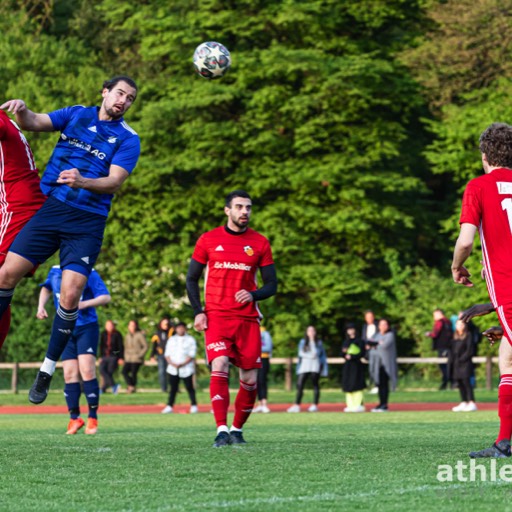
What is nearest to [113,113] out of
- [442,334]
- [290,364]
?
[442,334]

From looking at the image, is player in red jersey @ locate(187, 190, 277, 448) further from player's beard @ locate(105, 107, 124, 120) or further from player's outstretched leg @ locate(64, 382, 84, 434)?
player's outstretched leg @ locate(64, 382, 84, 434)

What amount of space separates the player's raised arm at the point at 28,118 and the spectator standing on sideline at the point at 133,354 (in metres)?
25.0

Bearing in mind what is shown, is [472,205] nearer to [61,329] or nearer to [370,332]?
[61,329]

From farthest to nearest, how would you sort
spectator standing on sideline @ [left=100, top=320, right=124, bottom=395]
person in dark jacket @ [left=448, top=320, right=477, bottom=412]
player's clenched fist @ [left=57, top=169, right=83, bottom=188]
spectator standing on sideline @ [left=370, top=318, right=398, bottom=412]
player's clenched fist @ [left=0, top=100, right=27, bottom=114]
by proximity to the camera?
spectator standing on sideline @ [left=100, top=320, right=124, bottom=395]
spectator standing on sideline @ [left=370, top=318, right=398, bottom=412]
person in dark jacket @ [left=448, top=320, right=477, bottom=412]
player's clenched fist @ [left=57, top=169, right=83, bottom=188]
player's clenched fist @ [left=0, top=100, right=27, bottom=114]

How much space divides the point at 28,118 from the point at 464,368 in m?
16.3

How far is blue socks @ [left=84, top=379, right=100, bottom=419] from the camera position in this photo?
15367 mm

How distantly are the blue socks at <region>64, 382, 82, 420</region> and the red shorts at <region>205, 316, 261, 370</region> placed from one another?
13.9 feet

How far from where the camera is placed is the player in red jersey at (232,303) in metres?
11.7

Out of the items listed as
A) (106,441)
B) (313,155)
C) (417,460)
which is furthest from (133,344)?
(417,460)

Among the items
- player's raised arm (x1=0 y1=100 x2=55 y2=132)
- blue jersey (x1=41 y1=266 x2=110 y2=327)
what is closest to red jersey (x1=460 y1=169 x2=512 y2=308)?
player's raised arm (x1=0 y1=100 x2=55 y2=132)

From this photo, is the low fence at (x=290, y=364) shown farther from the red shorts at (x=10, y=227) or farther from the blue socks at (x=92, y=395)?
the red shorts at (x=10, y=227)

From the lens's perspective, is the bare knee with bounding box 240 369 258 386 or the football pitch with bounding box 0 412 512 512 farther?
the bare knee with bounding box 240 369 258 386

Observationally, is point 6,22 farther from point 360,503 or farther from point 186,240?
point 360,503

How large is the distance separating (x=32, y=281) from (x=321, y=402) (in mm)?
13830
